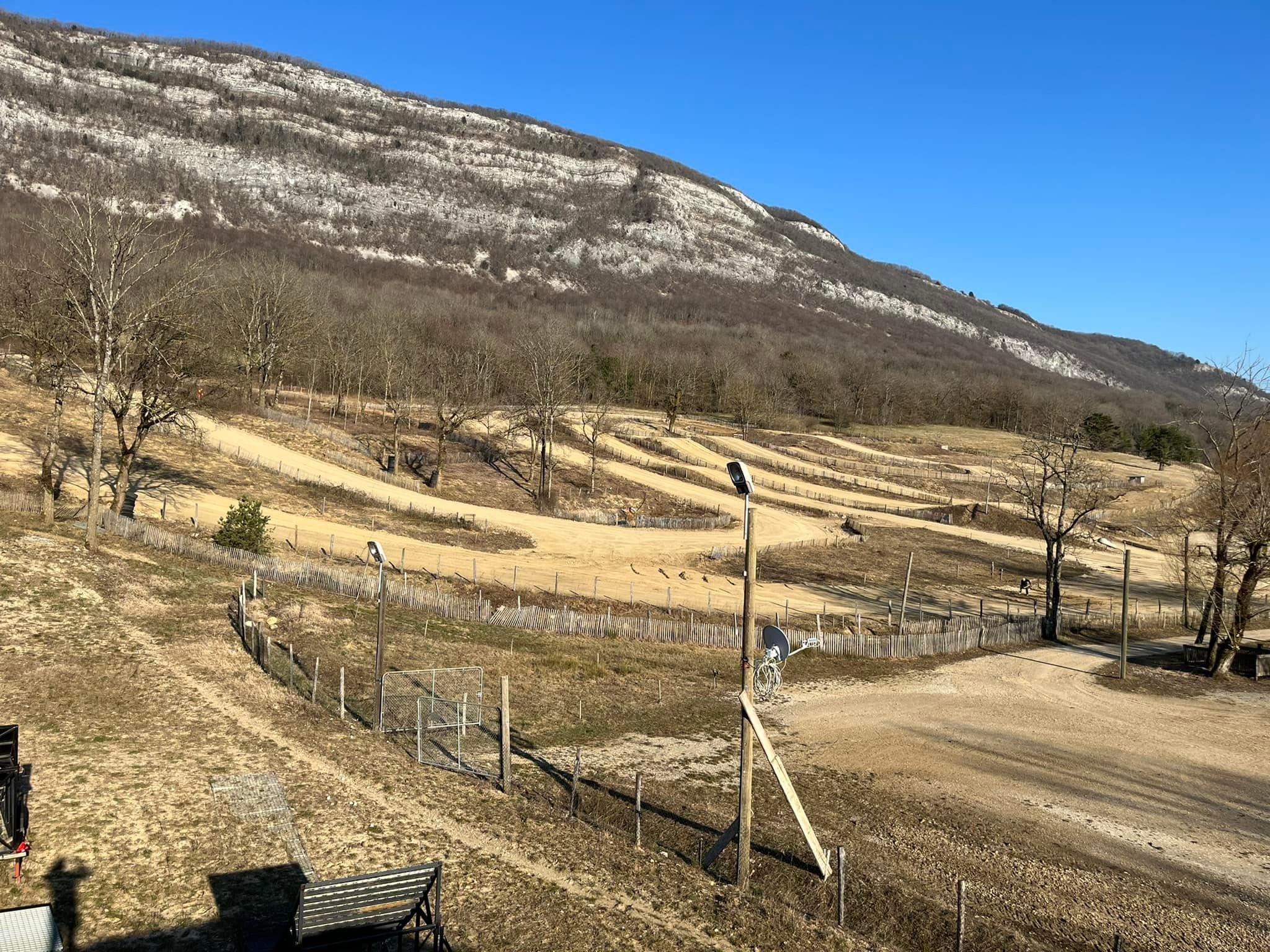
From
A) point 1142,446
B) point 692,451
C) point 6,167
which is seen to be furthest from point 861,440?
point 6,167

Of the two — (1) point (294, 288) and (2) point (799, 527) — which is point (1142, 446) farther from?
(1) point (294, 288)

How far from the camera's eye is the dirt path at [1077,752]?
18078 mm

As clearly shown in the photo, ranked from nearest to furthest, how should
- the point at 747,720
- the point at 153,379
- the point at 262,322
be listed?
1. the point at 747,720
2. the point at 153,379
3. the point at 262,322

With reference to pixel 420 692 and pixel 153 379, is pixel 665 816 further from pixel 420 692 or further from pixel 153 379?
pixel 153 379

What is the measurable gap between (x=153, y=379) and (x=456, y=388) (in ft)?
116

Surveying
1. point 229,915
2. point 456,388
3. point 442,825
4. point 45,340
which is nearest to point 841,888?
point 442,825

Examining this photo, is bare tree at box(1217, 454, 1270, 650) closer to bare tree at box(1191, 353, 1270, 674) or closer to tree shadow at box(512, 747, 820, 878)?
bare tree at box(1191, 353, 1270, 674)

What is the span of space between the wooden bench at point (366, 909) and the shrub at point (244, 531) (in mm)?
24389

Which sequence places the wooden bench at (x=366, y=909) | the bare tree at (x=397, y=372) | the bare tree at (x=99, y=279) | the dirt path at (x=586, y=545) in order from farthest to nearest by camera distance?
the bare tree at (x=397, y=372) → the dirt path at (x=586, y=545) → the bare tree at (x=99, y=279) → the wooden bench at (x=366, y=909)

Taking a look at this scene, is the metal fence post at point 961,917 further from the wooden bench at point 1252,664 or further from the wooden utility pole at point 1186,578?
the wooden utility pole at point 1186,578

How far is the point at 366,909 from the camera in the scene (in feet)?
32.2

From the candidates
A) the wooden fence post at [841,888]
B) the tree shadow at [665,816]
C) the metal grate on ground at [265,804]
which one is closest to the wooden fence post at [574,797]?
the tree shadow at [665,816]

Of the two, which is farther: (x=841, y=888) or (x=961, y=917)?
(x=841, y=888)

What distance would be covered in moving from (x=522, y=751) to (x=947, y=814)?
965 cm
